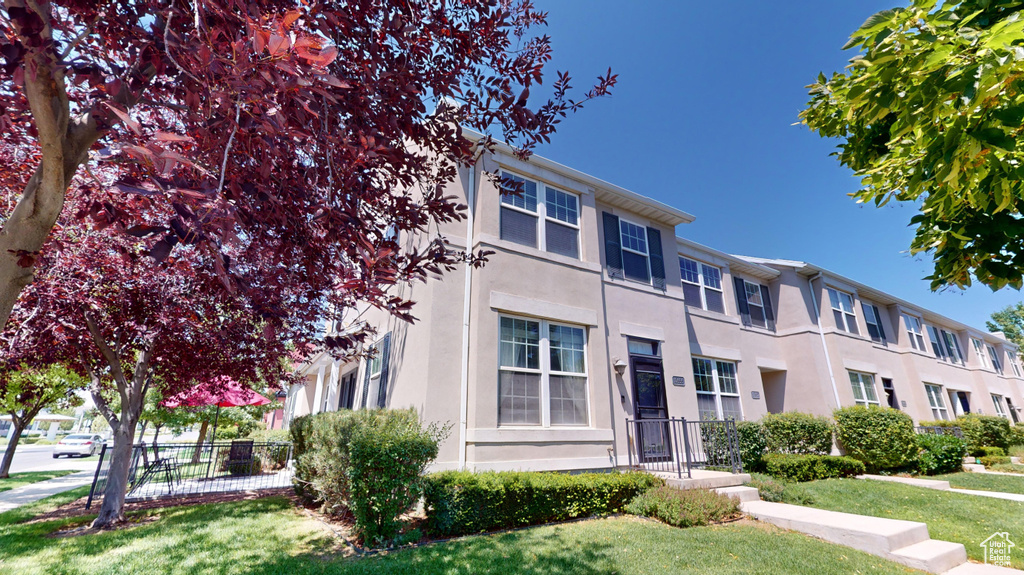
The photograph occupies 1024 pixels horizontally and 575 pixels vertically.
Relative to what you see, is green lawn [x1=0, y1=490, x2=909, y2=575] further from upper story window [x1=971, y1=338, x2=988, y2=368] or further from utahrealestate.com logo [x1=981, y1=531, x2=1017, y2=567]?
upper story window [x1=971, y1=338, x2=988, y2=368]

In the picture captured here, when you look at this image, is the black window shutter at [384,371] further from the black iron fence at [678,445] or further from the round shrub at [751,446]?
the round shrub at [751,446]

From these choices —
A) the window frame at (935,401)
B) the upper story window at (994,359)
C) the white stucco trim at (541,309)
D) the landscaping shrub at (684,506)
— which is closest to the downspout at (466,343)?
the white stucco trim at (541,309)

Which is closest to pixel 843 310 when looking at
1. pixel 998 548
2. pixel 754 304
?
pixel 754 304

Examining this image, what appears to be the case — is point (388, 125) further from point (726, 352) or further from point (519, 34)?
point (726, 352)

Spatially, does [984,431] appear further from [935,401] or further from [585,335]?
[585,335]

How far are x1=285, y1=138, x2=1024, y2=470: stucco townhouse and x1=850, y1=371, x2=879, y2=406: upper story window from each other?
0.22ft

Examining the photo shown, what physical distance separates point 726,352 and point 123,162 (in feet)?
45.1

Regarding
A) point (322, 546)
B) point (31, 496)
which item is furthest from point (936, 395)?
point (31, 496)

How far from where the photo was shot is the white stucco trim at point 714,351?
12.2 metres

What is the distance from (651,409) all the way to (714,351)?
4025mm

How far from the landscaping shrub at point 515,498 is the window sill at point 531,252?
13.5ft

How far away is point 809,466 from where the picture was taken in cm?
1045

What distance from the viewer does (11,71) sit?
5.67 ft

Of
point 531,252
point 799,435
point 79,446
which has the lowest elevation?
point 79,446
